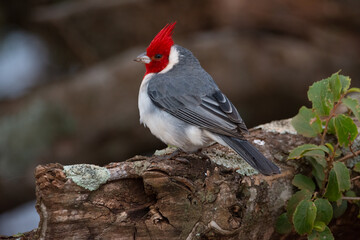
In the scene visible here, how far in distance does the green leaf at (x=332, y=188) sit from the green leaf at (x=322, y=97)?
373 mm

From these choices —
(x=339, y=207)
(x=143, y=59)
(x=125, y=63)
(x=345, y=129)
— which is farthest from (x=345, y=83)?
(x=125, y=63)

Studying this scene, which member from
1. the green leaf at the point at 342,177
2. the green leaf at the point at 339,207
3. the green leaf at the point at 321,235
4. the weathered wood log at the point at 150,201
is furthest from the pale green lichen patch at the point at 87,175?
the green leaf at the point at 339,207

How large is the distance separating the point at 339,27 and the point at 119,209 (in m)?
4.46

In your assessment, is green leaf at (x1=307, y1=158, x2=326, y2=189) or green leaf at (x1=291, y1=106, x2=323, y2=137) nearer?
green leaf at (x1=307, y1=158, x2=326, y2=189)

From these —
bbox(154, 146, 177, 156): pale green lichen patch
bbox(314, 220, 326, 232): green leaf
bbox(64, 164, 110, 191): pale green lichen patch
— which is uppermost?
bbox(64, 164, 110, 191): pale green lichen patch

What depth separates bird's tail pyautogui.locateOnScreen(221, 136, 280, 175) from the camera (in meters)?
2.98

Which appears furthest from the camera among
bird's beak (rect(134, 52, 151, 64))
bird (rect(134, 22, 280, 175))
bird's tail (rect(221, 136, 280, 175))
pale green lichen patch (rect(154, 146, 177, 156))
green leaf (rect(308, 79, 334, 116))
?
bird's beak (rect(134, 52, 151, 64))

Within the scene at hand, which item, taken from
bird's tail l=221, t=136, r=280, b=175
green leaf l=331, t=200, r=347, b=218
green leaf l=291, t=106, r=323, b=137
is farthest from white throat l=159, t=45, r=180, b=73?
green leaf l=331, t=200, r=347, b=218

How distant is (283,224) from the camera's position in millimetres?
3047

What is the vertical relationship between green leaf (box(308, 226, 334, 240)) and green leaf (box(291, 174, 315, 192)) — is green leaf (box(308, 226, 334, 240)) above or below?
below

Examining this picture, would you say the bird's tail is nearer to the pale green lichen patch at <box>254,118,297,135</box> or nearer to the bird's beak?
the pale green lichen patch at <box>254,118,297,135</box>

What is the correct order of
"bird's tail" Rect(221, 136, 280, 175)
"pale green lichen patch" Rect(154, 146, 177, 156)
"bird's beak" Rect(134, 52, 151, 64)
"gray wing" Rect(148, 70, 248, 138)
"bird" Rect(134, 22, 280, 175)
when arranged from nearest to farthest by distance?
"bird's tail" Rect(221, 136, 280, 175)
"bird" Rect(134, 22, 280, 175)
"gray wing" Rect(148, 70, 248, 138)
"pale green lichen patch" Rect(154, 146, 177, 156)
"bird's beak" Rect(134, 52, 151, 64)

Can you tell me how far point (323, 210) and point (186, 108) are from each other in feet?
3.88

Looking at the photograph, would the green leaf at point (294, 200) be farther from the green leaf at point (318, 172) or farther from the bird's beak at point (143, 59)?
the bird's beak at point (143, 59)
